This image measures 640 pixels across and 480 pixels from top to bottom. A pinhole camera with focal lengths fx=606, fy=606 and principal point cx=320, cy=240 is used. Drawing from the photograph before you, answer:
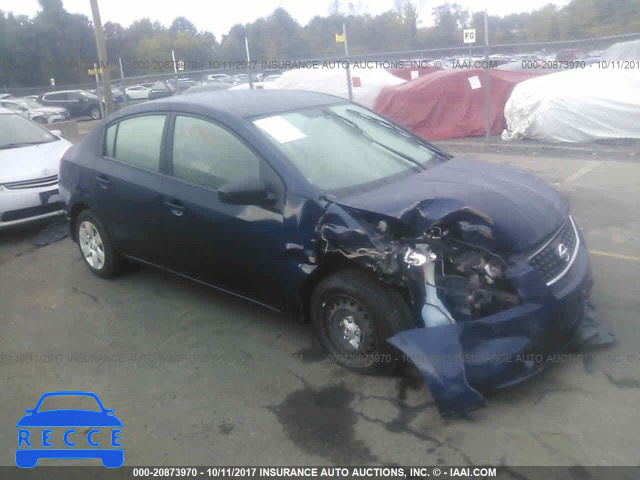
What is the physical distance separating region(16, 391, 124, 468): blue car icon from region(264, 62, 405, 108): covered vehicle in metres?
12.5

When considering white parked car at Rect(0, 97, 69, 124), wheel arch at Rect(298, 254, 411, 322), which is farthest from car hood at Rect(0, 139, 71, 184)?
white parked car at Rect(0, 97, 69, 124)

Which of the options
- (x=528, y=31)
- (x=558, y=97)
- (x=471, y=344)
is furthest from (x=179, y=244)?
(x=528, y=31)

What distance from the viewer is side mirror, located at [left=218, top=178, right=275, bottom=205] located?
3715mm

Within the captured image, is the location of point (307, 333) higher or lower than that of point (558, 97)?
lower

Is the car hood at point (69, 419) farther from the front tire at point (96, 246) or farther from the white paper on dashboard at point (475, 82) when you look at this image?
the white paper on dashboard at point (475, 82)

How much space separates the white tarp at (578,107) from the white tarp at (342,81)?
4.43 metres

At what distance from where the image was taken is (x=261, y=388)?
3.65m

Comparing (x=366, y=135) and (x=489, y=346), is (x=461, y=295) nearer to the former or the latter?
(x=489, y=346)

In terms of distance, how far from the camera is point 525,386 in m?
3.43

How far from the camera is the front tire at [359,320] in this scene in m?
3.38

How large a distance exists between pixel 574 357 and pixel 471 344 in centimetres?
95

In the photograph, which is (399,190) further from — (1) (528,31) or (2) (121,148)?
(1) (528,31)

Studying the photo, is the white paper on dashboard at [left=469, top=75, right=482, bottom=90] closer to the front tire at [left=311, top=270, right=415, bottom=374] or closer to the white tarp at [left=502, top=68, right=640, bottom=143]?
the white tarp at [left=502, top=68, right=640, bottom=143]

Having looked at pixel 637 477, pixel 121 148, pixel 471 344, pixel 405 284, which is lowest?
pixel 637 477
